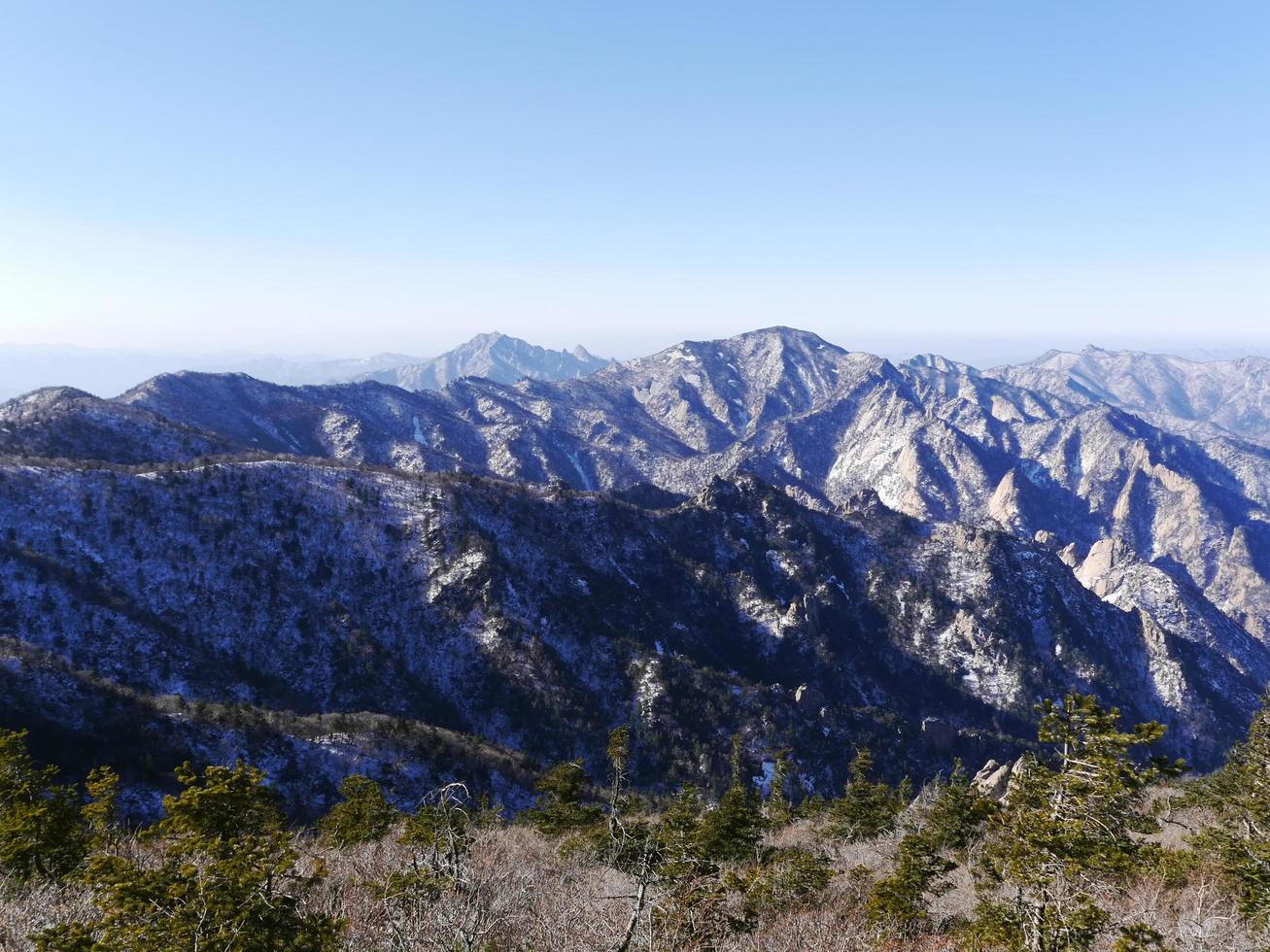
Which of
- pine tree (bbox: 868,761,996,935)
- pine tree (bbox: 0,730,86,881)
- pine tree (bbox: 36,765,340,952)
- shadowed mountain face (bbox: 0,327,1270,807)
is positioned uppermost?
pine tree (bbox: 36,765,340,952)

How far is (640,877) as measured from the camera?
1623cm

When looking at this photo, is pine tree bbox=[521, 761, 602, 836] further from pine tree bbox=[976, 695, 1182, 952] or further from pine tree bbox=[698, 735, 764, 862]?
pine tree bbox=[976, 695, 1182, 952]

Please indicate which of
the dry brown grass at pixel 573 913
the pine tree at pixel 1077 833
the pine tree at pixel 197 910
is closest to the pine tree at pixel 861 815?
the dry brown grass at pixel 573 913

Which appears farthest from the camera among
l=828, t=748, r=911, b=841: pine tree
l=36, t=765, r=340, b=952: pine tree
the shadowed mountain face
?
the shadowed mountain face

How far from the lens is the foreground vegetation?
1524 cm

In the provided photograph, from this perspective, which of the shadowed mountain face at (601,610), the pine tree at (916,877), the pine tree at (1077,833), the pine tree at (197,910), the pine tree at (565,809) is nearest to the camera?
the pine tree at (197,910)

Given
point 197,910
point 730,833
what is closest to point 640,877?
point 197,910

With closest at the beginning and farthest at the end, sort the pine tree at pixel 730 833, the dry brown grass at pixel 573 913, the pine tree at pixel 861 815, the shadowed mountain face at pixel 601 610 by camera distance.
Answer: the dry brown grass at pixel 573 913
the pine tree at pixel 730 833
the pine tree at pixel 861 815
the shadowed mountain face at pixel 601 610

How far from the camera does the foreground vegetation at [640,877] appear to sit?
50.0ft

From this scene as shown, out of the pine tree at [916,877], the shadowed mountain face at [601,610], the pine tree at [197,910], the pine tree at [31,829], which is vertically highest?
the pine tree at [197,910]

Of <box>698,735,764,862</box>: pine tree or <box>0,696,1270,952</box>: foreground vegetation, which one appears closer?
<box>0,696,1270,952</box>: foreground vegetation

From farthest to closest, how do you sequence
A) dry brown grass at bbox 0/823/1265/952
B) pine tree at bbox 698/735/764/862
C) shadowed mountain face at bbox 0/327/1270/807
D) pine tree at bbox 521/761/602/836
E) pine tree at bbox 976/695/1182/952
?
shadowed mountain face at bbox 0/327/1270/807 → pine tree at bbox 521/761/602/836 → pine tree at bbox 698/735/764/862 → dry brown grass at bbox 0/823/1265/952 → pine tree at bbox 976/695/1182/952

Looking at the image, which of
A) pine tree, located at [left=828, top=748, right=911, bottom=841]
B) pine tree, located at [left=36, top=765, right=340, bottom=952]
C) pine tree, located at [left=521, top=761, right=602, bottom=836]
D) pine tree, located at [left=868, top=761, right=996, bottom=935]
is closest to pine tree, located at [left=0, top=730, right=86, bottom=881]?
pine tree, located at [left=36, top=765, right=340, bottom=952]

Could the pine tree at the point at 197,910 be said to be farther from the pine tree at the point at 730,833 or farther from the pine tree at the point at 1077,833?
the pine tree at the point at 730,833
